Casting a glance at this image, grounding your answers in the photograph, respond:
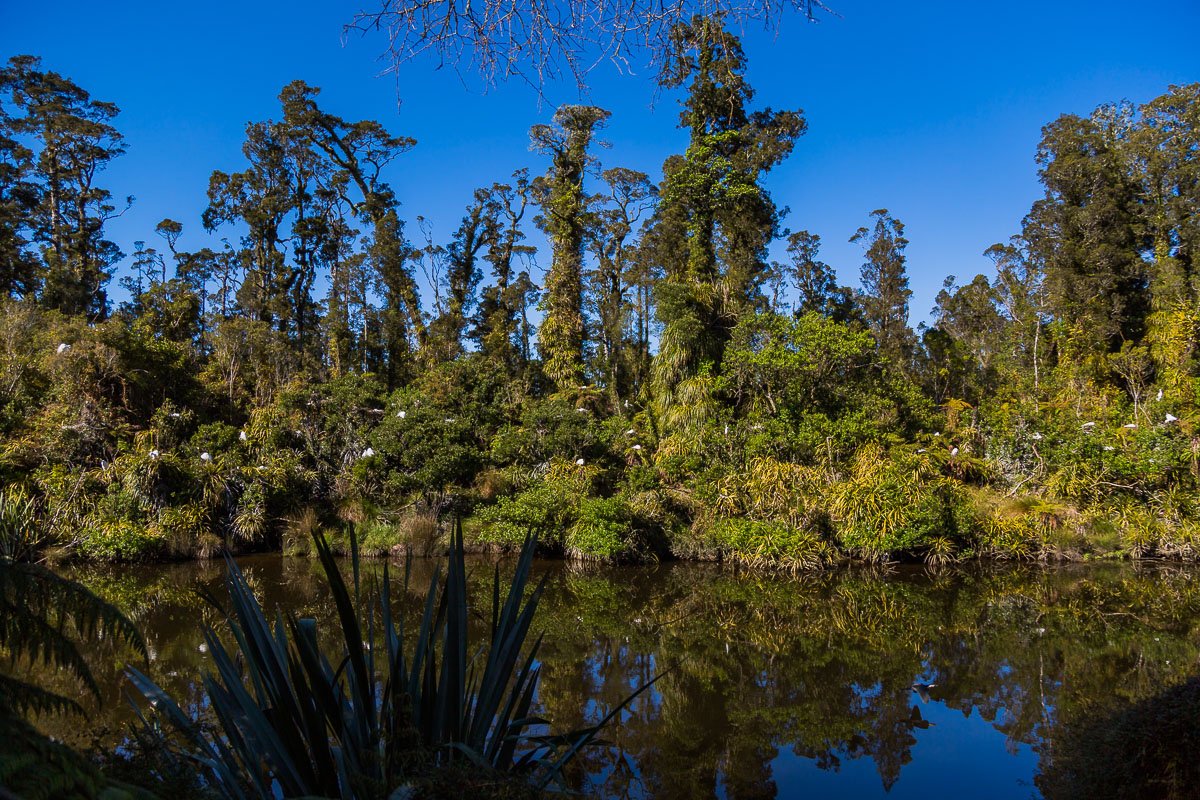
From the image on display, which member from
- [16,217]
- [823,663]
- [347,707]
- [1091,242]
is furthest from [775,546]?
[16,217]

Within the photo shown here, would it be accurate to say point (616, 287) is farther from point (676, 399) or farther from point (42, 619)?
point (42, 619)

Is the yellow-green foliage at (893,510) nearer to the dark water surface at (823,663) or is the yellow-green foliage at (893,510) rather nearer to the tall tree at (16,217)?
the dark water surface at (823,663)

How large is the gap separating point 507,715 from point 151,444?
45.0ft

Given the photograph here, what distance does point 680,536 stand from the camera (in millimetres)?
12445

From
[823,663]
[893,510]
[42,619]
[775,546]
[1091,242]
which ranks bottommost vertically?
[823,663]

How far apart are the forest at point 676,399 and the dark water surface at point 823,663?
4.36 feet

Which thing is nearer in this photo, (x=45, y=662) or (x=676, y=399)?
(x=45, y=662)

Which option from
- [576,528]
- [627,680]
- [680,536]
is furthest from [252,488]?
[627,680]

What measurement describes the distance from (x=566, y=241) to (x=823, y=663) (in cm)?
1531

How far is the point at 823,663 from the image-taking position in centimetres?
681

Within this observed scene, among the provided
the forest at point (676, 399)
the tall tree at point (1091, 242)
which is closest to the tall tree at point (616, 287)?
the forest at point (676, 399)

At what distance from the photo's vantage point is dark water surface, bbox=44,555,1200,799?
473 centimetres

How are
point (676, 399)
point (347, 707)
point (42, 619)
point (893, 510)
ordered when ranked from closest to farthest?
point (42, 619) → point (347, 707) → point (893, 510) → point (676, 399)

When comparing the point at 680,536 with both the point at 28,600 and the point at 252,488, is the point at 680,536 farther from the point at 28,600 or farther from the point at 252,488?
the point at 28,600
